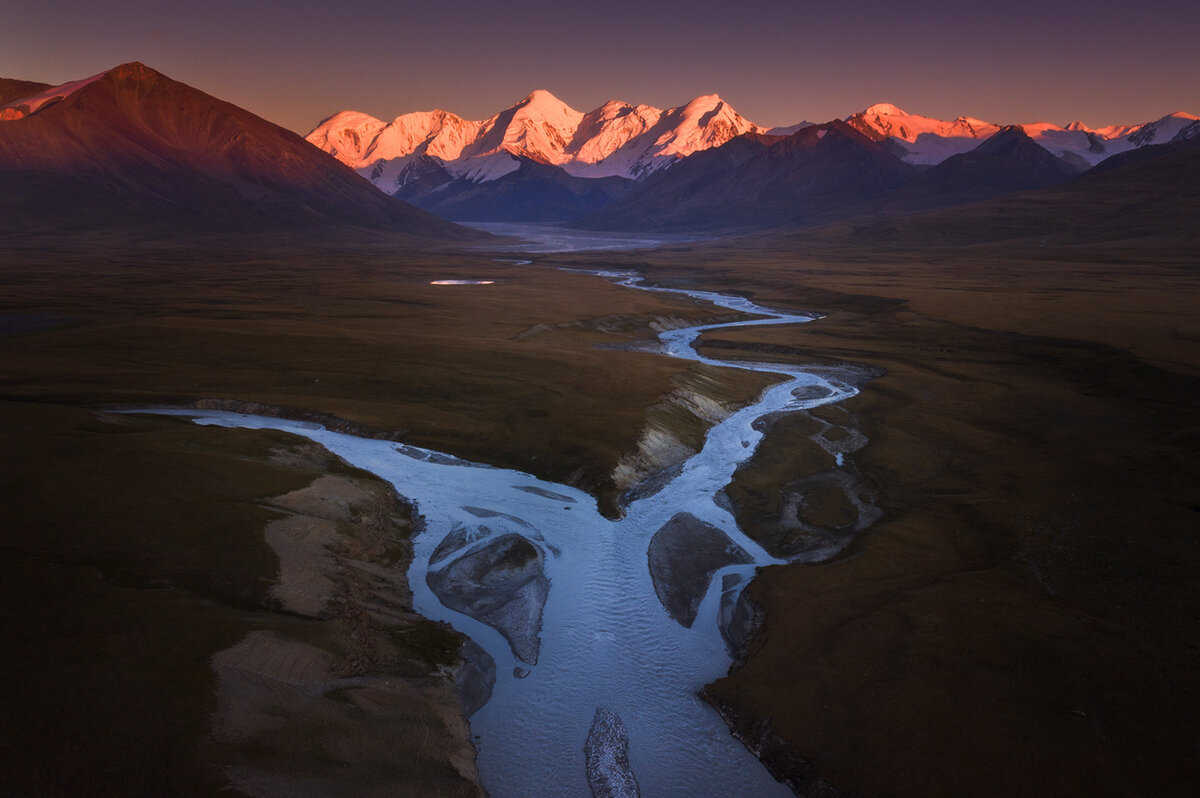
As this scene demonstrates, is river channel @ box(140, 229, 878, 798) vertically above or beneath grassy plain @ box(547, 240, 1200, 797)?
beneath

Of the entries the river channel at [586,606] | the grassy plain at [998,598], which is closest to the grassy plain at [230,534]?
the river channel at [586,606]

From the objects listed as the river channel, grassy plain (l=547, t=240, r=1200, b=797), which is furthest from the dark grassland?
the river channel

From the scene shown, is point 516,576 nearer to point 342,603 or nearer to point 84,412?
point 342,603

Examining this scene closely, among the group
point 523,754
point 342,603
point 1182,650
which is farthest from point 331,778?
point 1182,650

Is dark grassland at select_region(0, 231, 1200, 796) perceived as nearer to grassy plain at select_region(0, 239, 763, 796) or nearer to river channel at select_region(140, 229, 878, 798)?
grassy plain at select_region(0, 239, 763, 796)

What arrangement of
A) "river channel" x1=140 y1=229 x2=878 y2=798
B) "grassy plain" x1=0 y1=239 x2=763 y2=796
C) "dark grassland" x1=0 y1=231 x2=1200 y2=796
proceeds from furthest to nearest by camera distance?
"river channel" x1=140 y1=229 x2=878 y2=798 < "dark grassland" x1=0 y1=231 x2=1200 y2=796 < "grassy plain" x1=0 y1=239 x2=763 y2=796

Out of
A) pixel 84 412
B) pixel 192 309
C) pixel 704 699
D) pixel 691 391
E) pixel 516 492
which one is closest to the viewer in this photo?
pixel 704 699

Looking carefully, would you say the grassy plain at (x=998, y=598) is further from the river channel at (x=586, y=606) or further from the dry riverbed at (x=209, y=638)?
the dry riverbed at (x=209, y=638)

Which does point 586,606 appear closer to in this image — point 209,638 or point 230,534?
point 209,638
